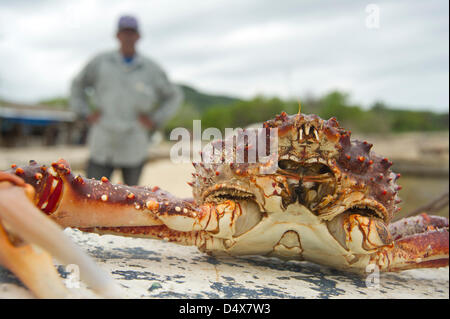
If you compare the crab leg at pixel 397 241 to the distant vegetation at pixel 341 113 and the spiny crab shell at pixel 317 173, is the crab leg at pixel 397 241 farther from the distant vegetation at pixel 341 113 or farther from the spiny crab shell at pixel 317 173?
the distant vegetation at pixel 341 113

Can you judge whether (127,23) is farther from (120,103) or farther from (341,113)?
(341,113)

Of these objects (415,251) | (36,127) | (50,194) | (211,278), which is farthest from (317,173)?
(36,127)

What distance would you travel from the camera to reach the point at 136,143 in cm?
452

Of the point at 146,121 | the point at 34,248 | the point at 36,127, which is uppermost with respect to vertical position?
the point at 36,127

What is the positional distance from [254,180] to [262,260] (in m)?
0.64

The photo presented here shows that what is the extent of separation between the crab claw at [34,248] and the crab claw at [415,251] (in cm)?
126

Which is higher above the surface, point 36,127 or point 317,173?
point 36,127

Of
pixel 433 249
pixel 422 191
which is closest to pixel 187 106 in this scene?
pixel 422 191

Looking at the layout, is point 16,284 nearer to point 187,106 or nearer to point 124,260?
point 124,260

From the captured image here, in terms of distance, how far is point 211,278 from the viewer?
145 cm

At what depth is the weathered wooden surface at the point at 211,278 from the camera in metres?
1.22

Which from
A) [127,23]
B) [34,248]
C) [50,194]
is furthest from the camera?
[127,23]

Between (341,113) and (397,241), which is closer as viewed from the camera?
(397,241)

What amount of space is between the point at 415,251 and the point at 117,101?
11.6 feet
